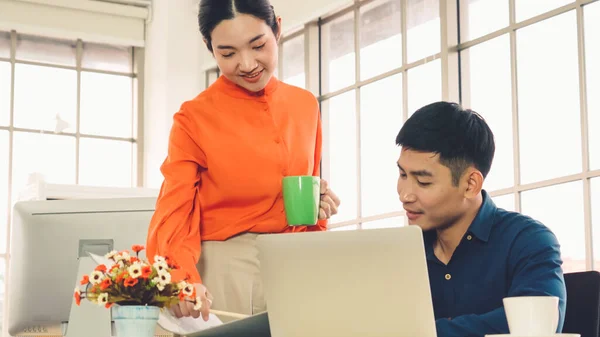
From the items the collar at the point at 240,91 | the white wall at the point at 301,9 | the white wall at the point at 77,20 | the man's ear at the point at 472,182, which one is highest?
the white wall at the point at 77,20

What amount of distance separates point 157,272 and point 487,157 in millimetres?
713

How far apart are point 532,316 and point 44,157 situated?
5.84 m

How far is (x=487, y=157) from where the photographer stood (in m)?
1.83

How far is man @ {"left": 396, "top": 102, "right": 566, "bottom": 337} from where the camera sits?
173 centimetres

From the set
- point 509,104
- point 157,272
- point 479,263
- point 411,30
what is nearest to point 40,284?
point 157,272

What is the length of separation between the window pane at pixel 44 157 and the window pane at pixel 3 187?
0.18 feet

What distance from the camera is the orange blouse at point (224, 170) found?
6.10 feet

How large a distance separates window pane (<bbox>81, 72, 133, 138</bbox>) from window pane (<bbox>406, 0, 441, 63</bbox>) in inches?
111

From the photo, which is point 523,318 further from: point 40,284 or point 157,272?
point 40,284

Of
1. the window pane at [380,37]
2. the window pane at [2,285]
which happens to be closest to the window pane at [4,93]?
the window pane at [2,285]

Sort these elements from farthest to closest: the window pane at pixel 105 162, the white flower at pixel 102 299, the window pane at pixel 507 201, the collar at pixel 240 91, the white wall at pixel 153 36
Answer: the window pane at pixel 105 162 → the white wall at pixel 153 36 → the window pane at pixel 507 201 → the collar at pixel 240 91 → the white flower at pixel 102 299

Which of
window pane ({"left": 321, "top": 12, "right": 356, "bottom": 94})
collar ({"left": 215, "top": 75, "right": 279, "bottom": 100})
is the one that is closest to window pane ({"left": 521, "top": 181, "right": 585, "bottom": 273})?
window pane ({"left": 321, "top": 12, "right": 356, "bottom": 94})

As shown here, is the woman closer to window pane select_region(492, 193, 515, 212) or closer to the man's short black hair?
the man's short black hair

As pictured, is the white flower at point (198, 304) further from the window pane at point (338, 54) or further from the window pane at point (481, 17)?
the window pane at point (338, 54)
